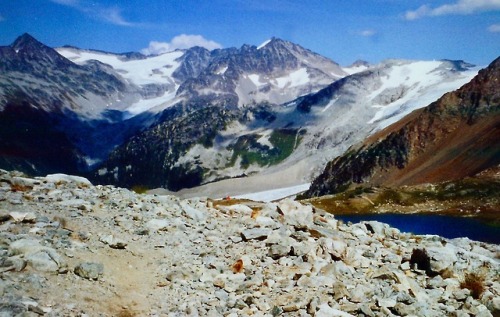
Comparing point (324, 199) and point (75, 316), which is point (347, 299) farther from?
point (324, 199)

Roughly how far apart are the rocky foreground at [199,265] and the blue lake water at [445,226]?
76222 mm

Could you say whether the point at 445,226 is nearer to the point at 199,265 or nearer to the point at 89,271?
the point at 199,265

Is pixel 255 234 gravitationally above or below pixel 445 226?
above

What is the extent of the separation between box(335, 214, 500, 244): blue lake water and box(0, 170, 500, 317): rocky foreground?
250 feet

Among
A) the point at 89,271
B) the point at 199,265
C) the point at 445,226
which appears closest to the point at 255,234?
the point at 199,265

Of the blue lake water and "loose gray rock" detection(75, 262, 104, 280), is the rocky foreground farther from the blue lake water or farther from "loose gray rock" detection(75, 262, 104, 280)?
the blue lake water

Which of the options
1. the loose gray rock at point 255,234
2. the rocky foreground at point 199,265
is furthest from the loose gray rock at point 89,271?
the loose gray rock at point 255,234

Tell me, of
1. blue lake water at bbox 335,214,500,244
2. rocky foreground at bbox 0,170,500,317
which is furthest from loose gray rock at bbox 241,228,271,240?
blue lake water at bbox 335,214,500,244

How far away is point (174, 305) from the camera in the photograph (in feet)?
47.9

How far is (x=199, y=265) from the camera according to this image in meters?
17.6

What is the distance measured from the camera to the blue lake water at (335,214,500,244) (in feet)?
308

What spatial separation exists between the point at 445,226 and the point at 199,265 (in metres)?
101

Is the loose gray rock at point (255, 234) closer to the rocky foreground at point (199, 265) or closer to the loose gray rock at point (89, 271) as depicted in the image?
the rocky foreground at point (199, 265)

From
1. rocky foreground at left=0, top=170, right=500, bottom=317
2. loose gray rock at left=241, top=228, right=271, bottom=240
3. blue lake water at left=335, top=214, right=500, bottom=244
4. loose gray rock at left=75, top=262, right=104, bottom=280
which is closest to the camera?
rocky foreground at left=0, top=170, right=500, bottom=317
